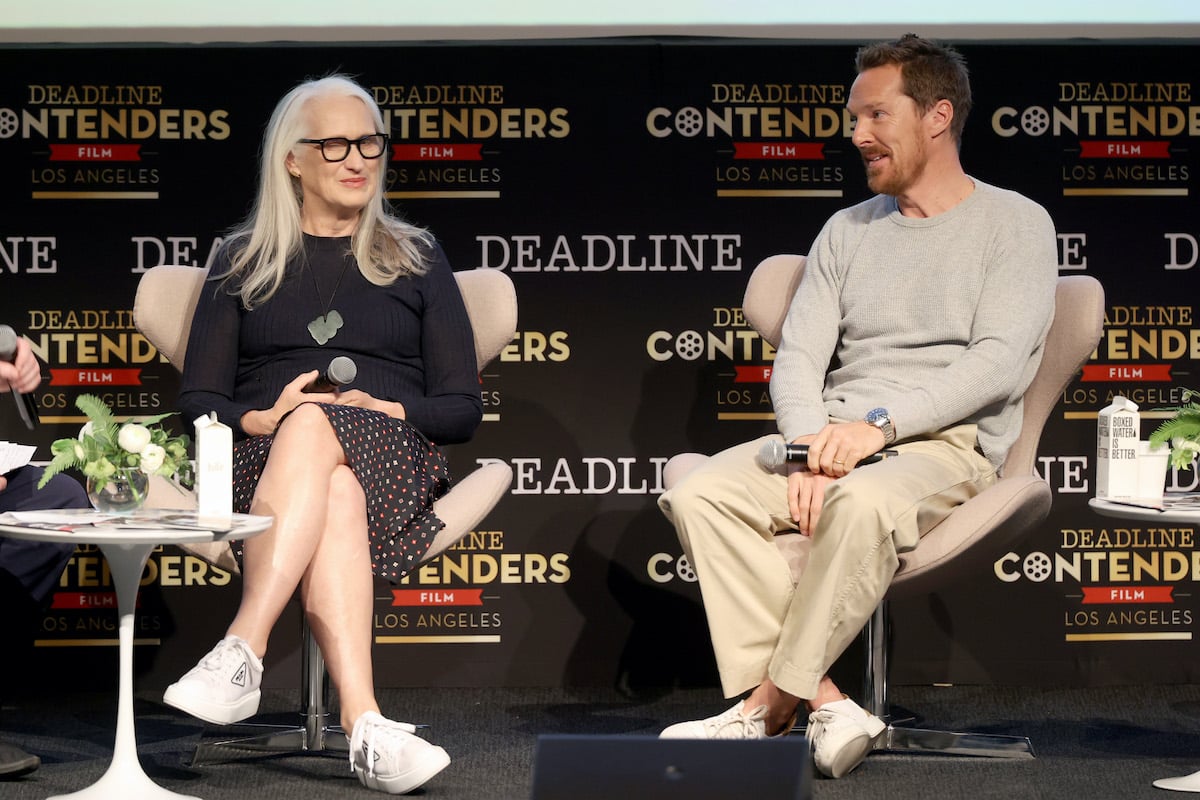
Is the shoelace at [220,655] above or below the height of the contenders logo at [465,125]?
below

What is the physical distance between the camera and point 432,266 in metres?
3.58

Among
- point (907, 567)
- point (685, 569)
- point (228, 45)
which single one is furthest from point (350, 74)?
point (907, 567)

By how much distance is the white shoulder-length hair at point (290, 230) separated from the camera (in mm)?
3508

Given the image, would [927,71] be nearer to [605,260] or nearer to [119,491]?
[605,260]

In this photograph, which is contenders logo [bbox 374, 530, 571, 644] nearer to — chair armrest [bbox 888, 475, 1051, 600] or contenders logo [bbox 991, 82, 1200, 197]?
chair armrest [bbox 888, 475, 1051, 600]

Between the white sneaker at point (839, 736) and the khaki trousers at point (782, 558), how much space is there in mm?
99

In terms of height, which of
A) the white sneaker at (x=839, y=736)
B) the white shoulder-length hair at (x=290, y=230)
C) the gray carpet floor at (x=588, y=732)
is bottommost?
the gray carpet floor at (x=588, y=732)

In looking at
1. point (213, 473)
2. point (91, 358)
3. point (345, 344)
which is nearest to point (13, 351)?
point (213, 473)

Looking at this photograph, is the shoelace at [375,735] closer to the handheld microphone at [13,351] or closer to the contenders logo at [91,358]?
the handheld microphone at [13,351]

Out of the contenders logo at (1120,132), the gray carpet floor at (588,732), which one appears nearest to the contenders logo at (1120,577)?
the gray carpet floor at (588,732)

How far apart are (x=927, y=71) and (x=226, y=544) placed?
194cm

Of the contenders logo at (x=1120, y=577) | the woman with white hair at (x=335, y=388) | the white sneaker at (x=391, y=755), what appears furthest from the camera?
the contenders logo at (x=1120, y=577)

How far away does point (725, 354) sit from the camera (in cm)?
432

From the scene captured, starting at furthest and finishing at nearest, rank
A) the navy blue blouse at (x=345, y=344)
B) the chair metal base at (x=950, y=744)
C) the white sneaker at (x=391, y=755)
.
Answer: the navy blue blouse at (x=345, y=344), the chair metal base at (x=950, y=744), the white sneaker at (x=391, y=755)
